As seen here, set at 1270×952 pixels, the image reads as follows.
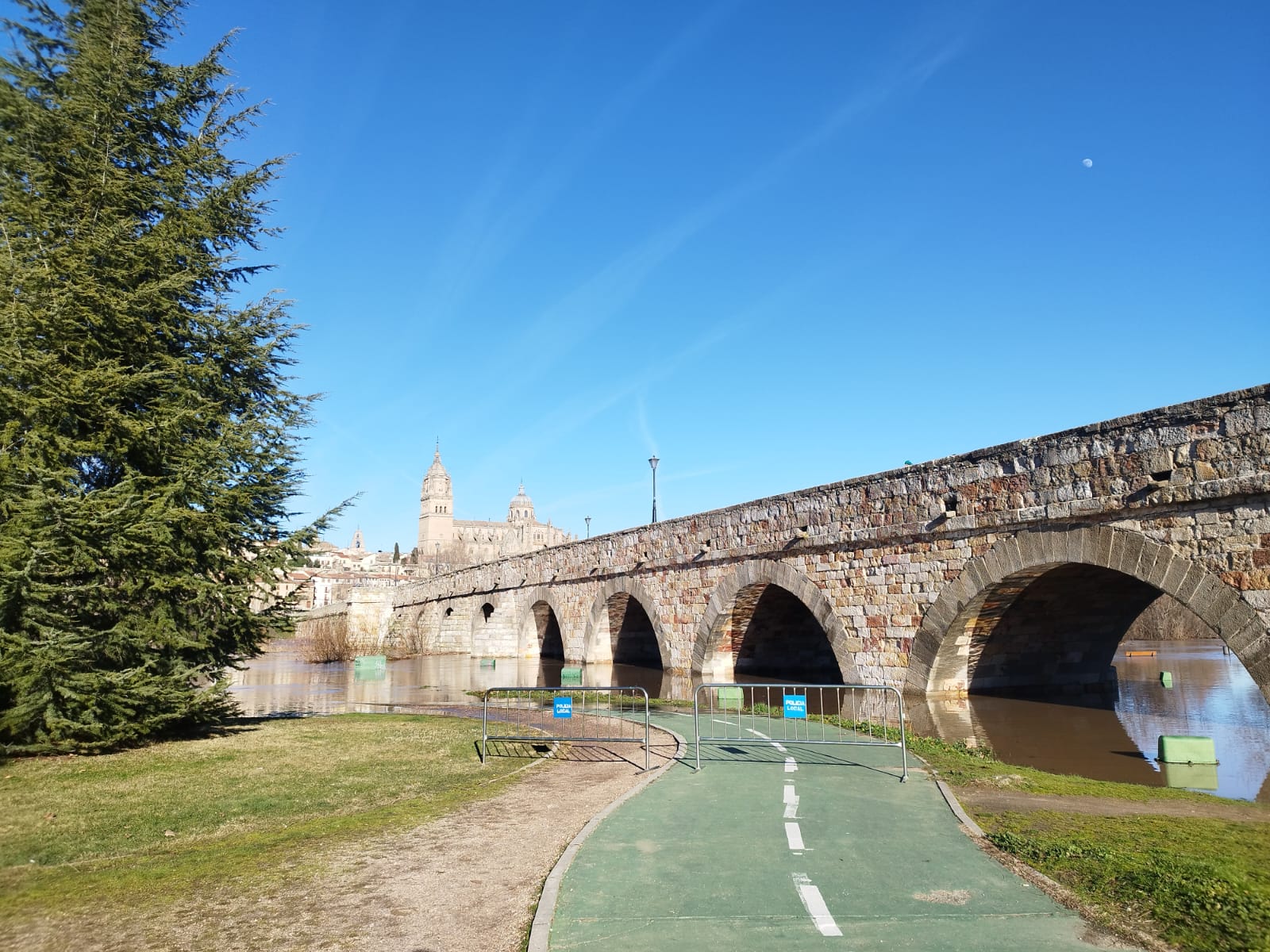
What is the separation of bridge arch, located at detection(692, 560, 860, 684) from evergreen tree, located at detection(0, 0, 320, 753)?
29.6ft

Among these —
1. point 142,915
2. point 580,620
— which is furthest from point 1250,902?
point 580,620

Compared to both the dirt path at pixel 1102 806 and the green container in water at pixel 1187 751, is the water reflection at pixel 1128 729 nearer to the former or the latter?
the green container in water at pixel 1187 751

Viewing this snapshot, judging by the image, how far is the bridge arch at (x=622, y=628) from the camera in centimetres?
2284

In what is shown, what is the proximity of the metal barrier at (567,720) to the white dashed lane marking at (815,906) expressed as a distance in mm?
3744

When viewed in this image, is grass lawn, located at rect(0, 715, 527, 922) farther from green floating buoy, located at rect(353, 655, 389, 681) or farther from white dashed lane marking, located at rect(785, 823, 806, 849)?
green floating buoy, located at rect(353, 655, 389, 681)

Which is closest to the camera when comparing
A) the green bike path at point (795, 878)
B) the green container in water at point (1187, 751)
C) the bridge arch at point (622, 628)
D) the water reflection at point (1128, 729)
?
the green bike path at point (795, 878)

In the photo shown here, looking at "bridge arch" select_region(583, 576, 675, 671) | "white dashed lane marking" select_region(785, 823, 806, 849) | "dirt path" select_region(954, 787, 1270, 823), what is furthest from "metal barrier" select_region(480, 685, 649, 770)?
"bridge arch" select_region(583, 576, 675, 671)

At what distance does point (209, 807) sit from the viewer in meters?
7.08

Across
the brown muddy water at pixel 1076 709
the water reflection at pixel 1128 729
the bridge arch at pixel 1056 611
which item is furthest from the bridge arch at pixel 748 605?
the water reflection at pixel 1128 729

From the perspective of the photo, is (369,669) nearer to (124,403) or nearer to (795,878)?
(124,403)

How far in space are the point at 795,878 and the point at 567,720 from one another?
28.0ft

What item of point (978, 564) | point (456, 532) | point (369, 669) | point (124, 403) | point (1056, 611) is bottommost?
point (369, 669)

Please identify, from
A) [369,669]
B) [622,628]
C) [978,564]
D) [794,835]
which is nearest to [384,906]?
[794,835]

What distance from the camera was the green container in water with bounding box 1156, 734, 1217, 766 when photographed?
9156 mm
